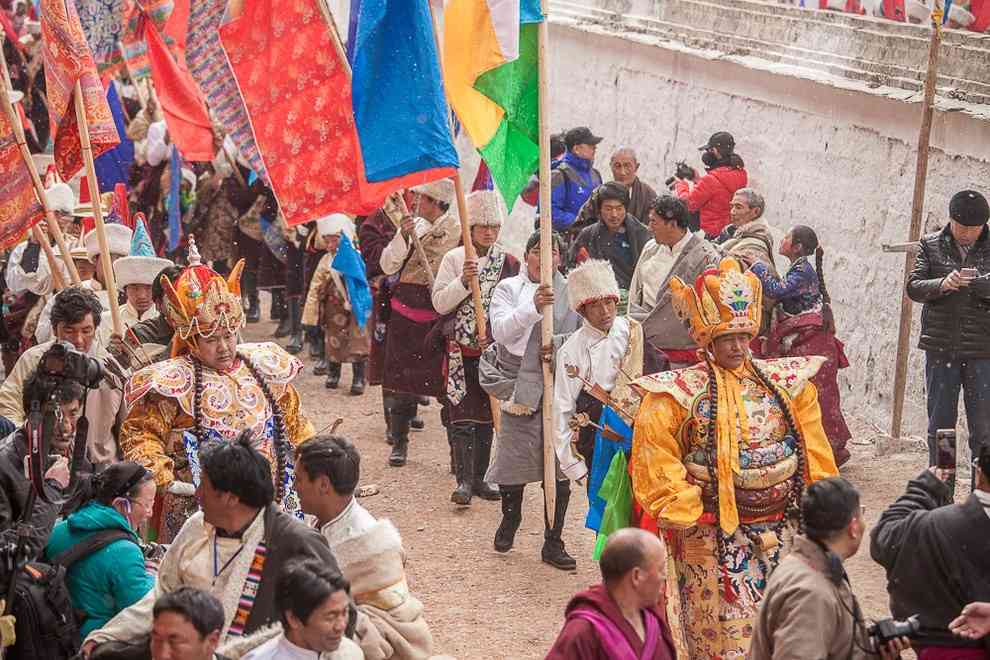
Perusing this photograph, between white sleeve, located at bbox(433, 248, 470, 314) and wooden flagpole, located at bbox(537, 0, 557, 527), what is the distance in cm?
145

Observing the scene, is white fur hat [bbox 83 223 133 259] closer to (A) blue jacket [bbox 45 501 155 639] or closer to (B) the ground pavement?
(B) the ground pavement

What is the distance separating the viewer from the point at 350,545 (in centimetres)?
564

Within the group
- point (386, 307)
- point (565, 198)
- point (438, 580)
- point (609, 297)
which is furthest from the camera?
point (565, 198)

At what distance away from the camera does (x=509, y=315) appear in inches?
376

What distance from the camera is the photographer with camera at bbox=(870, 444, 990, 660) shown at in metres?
→ 5.48

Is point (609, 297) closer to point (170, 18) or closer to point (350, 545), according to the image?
point (350, 545)

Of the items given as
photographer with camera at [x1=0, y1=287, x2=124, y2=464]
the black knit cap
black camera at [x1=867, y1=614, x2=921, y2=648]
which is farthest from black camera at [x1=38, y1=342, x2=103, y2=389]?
the black knit cap

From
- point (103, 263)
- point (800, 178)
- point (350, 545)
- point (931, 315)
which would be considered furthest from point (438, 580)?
point (800, 178)

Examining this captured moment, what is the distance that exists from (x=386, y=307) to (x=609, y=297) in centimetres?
402

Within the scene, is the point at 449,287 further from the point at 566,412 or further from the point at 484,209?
the point at 566,412

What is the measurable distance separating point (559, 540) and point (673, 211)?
214 cm

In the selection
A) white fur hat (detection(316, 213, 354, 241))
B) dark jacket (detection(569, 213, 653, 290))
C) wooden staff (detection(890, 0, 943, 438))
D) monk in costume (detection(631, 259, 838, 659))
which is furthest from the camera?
white fur hat (detection(316, 213, 354, 241))

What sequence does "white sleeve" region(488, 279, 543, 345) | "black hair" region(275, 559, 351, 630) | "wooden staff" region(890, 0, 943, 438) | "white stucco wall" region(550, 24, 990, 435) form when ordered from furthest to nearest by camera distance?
"white stucco wall" region(550, 24, 990, 435), "wooden staff" region(890, 0, 943, 438), "white sleeve" region(488, 279, 543, 345), "black hair" region(275, 559, 351, 630)

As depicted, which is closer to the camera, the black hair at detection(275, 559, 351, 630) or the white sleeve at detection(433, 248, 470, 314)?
the black hair at detection(275, 559, 351, 630)
